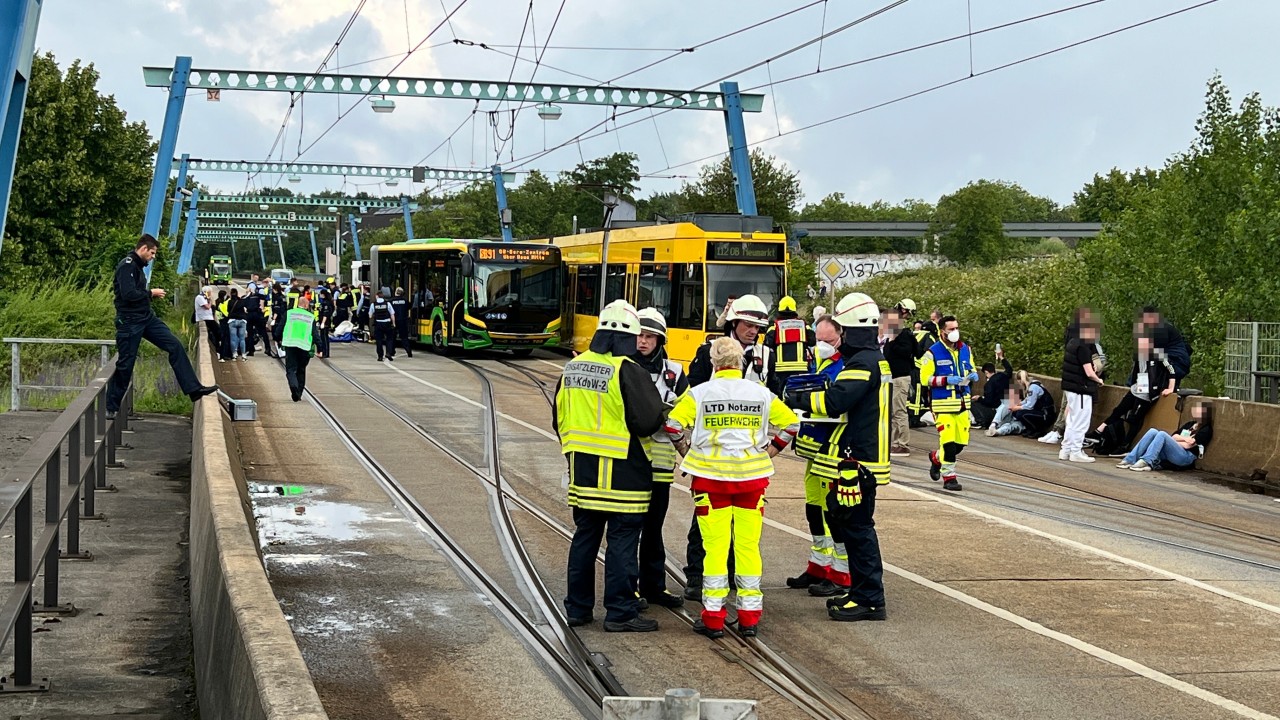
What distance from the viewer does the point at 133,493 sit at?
13477 mm

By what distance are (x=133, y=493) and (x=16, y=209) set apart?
33.7 meters

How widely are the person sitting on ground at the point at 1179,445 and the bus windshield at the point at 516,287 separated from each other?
2068 cm

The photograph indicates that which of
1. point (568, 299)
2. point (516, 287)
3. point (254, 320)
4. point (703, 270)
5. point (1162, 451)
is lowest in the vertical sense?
point (1162, 451)

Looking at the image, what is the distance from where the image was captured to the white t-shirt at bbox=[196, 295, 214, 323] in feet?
110

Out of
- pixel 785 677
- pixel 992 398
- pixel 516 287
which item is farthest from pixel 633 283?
pixel 785 677

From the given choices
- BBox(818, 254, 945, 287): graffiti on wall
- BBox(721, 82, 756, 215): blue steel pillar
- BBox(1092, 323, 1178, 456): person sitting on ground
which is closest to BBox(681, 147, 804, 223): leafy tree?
BBox(818, 254, 945, 287): graffiti on wall

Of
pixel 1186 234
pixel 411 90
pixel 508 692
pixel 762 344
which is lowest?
pixel 508 692

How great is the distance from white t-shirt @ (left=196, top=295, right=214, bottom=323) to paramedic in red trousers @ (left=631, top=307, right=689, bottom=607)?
85.8 ft

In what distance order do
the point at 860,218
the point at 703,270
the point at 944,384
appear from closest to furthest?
the point at 944,384
the point at 703,270
the point at 860,218

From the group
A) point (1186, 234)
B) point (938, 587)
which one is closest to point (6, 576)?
point (938, 587)

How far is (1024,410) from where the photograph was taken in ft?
69.0

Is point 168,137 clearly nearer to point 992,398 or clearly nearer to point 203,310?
point 203,310

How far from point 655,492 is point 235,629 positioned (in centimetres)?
337

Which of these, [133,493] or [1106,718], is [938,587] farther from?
[133,493]
